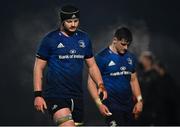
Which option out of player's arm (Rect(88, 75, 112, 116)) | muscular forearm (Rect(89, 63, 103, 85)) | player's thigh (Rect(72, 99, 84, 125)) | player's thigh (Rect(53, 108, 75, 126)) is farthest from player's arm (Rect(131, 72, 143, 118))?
player's thigh (Rect(53, 108, 75, 126))

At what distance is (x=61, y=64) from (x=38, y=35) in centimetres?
354

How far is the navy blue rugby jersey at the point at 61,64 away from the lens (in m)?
7.48

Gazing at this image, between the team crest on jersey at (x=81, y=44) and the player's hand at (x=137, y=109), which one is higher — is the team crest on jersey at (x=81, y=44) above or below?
above

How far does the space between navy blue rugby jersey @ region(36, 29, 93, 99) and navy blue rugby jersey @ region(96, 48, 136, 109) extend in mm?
1097

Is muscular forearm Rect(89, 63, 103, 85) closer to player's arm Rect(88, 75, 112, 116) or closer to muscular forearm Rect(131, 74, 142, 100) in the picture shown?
player's arm Rect(88, 75, 112, 116)

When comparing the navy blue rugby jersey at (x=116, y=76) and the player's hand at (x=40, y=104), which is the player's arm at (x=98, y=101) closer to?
the navy blue rugby jersey at (x=116, y=76)

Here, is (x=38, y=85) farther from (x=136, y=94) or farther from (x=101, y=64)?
(x=136, y=94)

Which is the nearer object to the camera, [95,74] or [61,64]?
[61,64]

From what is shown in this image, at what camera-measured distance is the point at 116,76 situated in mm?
8672

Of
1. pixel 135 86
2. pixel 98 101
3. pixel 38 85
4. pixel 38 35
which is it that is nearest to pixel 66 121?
pixel 38 85

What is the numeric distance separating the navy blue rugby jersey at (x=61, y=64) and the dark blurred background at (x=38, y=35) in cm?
333

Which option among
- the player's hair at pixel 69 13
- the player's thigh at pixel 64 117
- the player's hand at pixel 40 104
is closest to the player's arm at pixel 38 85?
the player's hand at pixel 40 104

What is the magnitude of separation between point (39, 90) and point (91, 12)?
13.8 feet

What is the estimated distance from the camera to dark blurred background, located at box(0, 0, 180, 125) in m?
11.0
